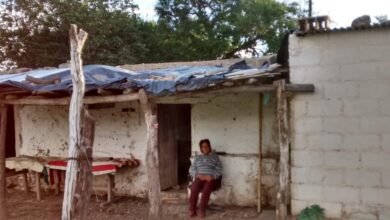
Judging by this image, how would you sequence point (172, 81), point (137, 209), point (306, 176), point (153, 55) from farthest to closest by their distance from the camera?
1. point (153, 55)
2. point (137, 209)
3. point (306, 176)
4. point (172, 81)

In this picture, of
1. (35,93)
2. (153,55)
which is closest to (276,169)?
(35,93)

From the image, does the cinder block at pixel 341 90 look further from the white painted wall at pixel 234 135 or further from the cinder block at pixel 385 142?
the white painted wall at pixel 234 135

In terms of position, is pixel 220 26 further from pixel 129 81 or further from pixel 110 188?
pixel 129 81

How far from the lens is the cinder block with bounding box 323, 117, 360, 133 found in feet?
19.8

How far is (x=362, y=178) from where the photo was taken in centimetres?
602

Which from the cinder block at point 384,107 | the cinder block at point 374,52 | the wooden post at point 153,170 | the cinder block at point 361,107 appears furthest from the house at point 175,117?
the cinder block at point 384,107

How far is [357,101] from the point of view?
237 inches

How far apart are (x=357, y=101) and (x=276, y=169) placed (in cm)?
187

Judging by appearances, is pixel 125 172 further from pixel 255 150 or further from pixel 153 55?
pixel 153 55

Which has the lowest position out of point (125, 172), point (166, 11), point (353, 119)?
point (125, 172)

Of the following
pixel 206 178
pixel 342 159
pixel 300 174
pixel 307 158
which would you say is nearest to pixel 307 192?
pixel 300 174

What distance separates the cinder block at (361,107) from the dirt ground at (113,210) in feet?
6.55

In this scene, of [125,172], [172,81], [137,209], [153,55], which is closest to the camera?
[172,81]

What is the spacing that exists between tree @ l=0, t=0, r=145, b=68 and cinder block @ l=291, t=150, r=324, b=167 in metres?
10.8
